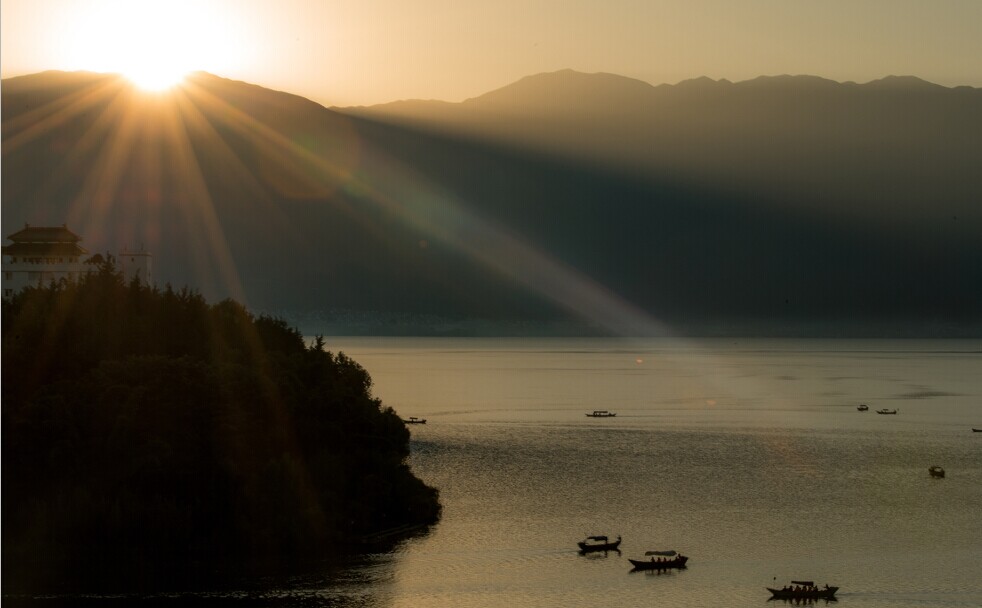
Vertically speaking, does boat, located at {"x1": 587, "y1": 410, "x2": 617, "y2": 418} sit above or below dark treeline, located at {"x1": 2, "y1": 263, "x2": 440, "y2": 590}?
below

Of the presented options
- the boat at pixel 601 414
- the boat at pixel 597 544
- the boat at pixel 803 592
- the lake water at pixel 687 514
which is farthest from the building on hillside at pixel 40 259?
the boat at pixel 803 592

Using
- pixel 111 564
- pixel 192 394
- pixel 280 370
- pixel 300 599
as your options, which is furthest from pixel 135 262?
pixel 300 599

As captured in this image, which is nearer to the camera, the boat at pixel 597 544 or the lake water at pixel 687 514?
the lake water at pixel 687 514

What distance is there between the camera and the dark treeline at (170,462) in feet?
198

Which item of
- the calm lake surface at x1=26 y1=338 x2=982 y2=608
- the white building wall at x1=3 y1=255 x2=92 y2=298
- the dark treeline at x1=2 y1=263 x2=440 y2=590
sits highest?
the white building wall at x1=3 y1=255 x2=92 y2=298

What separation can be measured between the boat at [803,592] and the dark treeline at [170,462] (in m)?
23.1

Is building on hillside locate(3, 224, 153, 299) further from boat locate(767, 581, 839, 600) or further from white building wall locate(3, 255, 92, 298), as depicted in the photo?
boat locate(767, 581, 839, 600)

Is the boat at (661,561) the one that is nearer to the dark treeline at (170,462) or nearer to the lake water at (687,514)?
the lake water at (687,514)

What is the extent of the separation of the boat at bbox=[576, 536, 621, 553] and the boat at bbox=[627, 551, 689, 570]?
325cm

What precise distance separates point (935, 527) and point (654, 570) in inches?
907

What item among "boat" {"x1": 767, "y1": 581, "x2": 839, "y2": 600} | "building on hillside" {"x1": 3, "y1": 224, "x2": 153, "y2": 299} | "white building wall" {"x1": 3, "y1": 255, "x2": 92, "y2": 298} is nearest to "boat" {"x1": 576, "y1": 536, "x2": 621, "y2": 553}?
"boat" {"x1": 767, "y1": 581, "x2": 839, "y2": 600}

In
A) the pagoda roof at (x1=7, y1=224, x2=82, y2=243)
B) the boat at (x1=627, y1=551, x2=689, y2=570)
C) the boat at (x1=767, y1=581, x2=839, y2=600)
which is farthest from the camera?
the pagoda roof at (x1=7, y1=224, x2=82, y2=243)

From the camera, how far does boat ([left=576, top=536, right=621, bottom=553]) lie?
6444 cm

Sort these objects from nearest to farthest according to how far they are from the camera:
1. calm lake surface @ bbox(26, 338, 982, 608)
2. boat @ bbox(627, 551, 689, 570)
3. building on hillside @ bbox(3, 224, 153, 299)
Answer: calm lake surface @ bbox(26, 338, 982, 608), boat @ bbox(627, 551, 689, 570), building on hillside @ bbox(3, 224, 153, 299)
